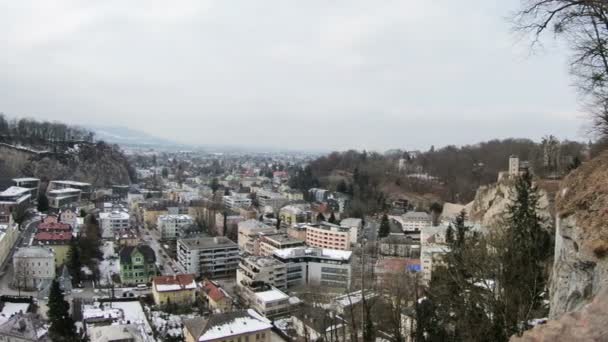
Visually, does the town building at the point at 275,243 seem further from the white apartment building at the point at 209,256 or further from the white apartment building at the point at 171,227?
the white apartment building at the point at 171,227

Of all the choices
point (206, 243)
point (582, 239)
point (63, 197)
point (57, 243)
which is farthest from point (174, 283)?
point (63, 197)

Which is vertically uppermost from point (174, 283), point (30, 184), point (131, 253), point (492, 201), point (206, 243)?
point (492, 201)

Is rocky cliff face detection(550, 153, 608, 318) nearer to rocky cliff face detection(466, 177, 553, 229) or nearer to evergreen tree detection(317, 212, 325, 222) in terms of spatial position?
rocky cliff face detection(466, 177, 553, 229)

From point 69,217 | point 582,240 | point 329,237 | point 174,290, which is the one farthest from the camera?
point 69,217

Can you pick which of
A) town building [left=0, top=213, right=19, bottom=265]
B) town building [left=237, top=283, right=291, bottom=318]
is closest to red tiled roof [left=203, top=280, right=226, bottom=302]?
town building [left=237, top=283, right=291, bottom=318]

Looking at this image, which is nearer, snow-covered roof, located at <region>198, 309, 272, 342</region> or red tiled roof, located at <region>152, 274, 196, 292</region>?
snow-covered roof, located at <region>198, 309, 272, 342</region>

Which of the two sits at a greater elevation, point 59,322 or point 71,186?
point 71,186

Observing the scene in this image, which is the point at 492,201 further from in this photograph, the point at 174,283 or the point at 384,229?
the point at 174,283
